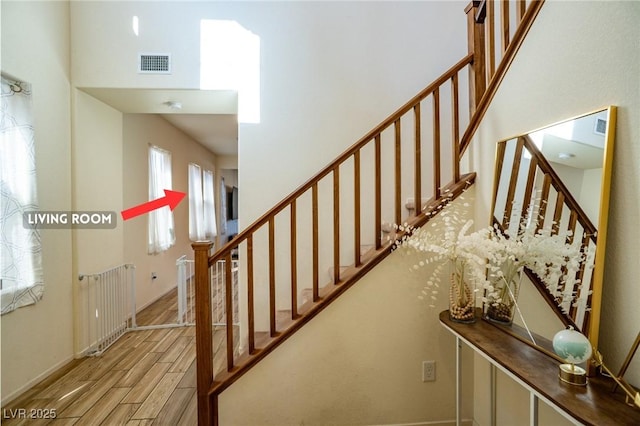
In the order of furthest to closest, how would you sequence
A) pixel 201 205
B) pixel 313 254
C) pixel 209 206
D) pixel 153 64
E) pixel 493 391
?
1. pixel 209 206
2. pixel 201 205
3. pixel 153 64
4. pixel 313 254
5. pixel 493 391

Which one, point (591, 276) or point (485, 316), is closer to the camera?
point (591, 276)

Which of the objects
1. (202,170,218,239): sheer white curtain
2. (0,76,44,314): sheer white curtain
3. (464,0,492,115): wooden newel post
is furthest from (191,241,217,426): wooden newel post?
(202,170,218,239): sheer white curtain

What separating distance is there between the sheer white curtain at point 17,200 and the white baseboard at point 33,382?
0.63 m

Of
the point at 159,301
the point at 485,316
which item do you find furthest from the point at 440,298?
the point at 159,301

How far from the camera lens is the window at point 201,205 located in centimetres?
566

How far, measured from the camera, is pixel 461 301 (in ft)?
5.25

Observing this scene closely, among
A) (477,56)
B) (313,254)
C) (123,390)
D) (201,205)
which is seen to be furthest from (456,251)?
(201,205)

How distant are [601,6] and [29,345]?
155 inches

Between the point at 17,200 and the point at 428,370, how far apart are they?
3.14 meters

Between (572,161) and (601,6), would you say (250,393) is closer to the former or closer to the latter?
(572,161)

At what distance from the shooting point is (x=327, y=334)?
1.85 m

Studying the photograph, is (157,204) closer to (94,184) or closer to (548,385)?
(94,184)

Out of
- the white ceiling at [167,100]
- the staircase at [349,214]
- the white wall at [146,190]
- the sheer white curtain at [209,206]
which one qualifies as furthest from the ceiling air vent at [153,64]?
the sheer white curtain at [209,206]

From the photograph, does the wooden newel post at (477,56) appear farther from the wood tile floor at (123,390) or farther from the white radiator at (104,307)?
the white radiator at (104,307)
